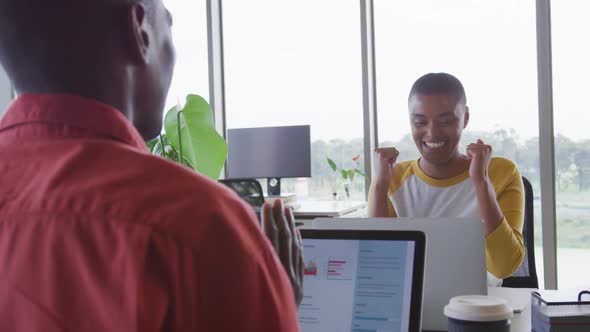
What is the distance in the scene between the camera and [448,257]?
4.22ft

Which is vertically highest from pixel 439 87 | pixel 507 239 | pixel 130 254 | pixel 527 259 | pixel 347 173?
pixel 439 87

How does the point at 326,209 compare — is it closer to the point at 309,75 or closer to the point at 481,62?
the point at 309,75

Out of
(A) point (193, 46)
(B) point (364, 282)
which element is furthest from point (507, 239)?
(A) point (193, 46)

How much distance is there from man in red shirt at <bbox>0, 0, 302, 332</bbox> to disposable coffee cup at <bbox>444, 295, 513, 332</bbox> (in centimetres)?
57

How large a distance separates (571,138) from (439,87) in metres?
2.26

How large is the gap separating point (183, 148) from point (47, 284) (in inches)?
74.8

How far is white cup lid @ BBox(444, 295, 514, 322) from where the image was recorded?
998 mm

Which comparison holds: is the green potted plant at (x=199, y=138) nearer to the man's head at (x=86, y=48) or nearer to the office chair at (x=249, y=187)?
the office chair at (x=249, y=187)

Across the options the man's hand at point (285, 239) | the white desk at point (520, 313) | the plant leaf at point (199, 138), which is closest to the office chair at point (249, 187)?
the plant leaf at point (199, 138)

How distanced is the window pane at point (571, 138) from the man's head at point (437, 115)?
2.13 m

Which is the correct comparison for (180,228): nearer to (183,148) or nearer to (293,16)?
(183,148)

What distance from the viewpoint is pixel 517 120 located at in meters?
3.98

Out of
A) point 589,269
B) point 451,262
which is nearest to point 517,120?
point 589,269

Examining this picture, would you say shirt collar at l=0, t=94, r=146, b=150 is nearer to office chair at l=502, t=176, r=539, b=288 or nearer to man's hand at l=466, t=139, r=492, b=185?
man's hand at l=466, t=139, r=492, b=185
